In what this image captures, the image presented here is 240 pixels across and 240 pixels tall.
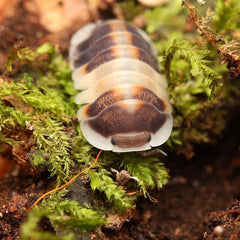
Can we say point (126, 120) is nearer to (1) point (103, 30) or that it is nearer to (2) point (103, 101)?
(2) point (103, 101)

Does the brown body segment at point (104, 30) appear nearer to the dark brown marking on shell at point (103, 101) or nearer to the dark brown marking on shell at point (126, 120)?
the dark brown marking on shell at point (103, 101)

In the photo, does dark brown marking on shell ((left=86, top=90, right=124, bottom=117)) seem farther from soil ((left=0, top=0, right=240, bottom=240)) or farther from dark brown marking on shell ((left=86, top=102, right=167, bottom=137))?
soil ((left=0, top=0, right=240, bottom=240))

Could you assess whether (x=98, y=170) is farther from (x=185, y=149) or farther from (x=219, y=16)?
(x=219, y=16)

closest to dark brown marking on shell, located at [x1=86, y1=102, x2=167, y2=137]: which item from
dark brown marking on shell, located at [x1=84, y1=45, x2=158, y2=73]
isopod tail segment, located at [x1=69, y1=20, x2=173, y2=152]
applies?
isopod tail segment, located at [x1=69, y1=20, x2=173, y2=152]

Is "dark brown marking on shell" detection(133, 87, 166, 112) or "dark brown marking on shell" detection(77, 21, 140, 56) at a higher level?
"dark brown marking on shell" detection(77, 21, 140, 56)

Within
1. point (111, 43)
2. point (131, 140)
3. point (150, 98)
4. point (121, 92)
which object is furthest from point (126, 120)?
point (111, 43)

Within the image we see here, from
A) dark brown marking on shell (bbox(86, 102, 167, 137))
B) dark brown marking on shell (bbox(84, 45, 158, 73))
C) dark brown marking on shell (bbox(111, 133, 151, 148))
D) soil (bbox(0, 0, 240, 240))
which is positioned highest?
dark brown marking on shell (bbox(84, 45, 158, 73))
